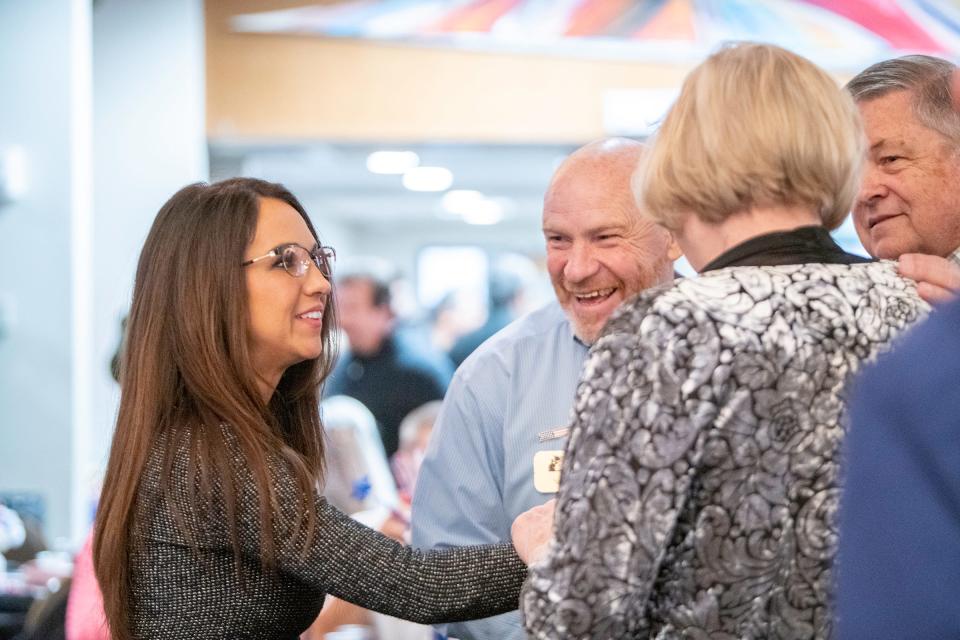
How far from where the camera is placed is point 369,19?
6270 millimetres

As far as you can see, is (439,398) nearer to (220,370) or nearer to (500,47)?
(500,47)

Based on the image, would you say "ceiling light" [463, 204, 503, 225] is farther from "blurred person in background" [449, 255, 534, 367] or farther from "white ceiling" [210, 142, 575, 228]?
"blurred person in background" [449, 255, 534, 367]

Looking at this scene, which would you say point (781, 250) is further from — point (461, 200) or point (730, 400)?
point (461, 200)

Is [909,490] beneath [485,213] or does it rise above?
above

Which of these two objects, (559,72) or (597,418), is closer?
(597,418)

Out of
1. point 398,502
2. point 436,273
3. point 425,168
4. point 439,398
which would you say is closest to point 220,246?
point 398,502

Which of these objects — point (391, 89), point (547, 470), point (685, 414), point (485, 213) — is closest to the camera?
point (685, 414)

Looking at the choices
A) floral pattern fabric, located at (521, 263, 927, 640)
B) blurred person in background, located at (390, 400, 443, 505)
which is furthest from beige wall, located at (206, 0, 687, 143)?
floral pattern fabric, located at (521, 263, 927, 640)

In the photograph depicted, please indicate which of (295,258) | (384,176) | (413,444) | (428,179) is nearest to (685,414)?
(295,258)

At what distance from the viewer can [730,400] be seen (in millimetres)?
1265

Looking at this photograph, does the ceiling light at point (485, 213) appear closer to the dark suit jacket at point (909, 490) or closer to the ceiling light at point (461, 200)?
the ceiling light at point (461, 200)

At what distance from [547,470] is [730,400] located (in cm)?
99

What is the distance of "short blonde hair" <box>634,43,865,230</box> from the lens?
4.33 ft

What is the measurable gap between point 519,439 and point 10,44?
442cm
